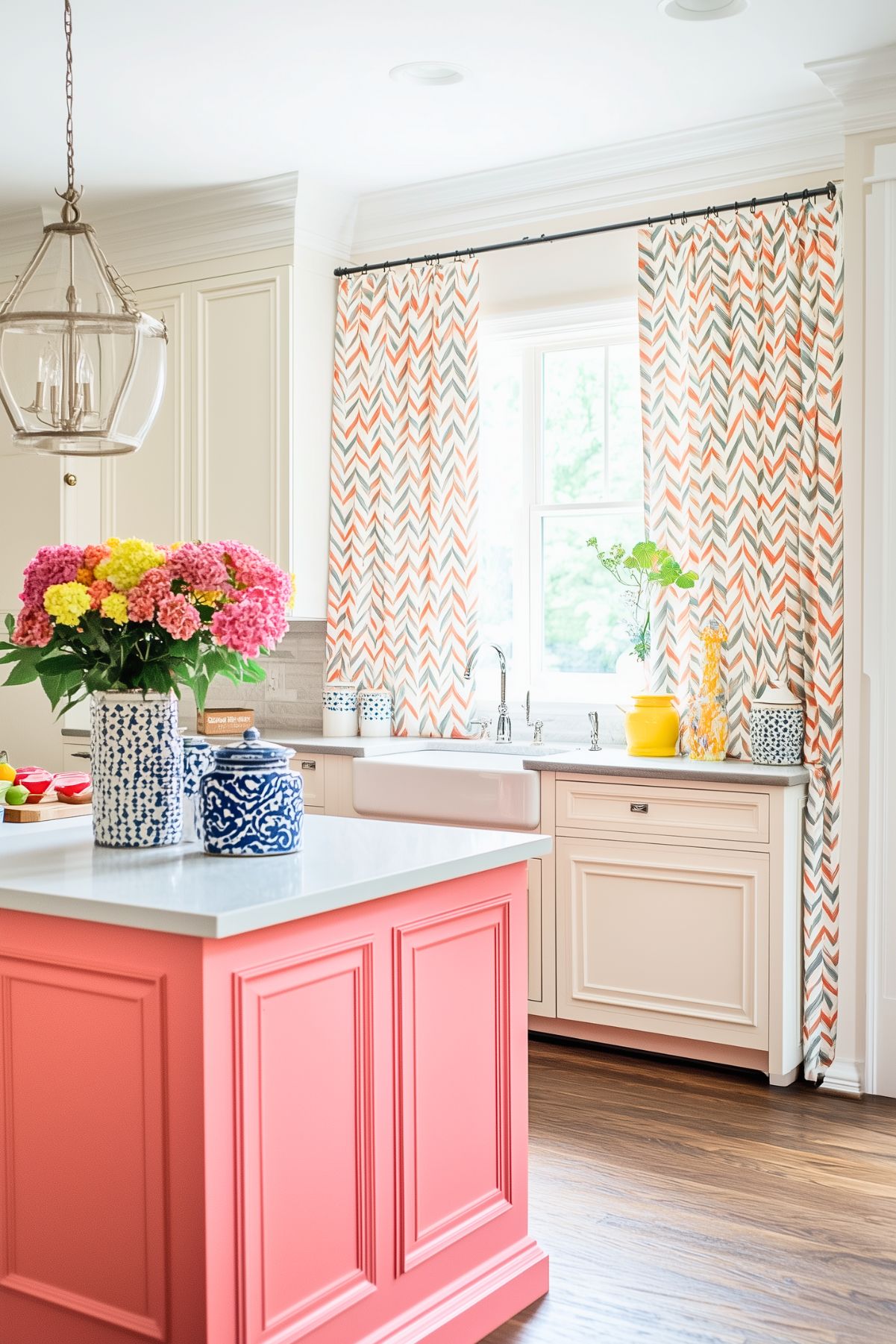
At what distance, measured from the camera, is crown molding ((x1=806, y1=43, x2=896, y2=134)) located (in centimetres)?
343

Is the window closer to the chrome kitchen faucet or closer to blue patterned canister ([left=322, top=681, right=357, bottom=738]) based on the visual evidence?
the chrome kitchen faucet

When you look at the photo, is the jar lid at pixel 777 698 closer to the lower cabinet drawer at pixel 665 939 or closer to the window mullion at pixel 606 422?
the lower cabinet drawer at pixel 665 939

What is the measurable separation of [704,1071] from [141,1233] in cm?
229

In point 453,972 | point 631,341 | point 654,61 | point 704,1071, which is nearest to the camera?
point 453,972

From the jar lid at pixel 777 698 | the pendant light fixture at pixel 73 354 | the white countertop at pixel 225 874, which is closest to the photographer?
the white countertop at pixel 225 874

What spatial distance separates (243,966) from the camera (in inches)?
73.4

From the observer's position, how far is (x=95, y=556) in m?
2.23

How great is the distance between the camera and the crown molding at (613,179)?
3.88 metres

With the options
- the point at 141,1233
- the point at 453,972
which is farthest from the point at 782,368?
the point at 141,1233

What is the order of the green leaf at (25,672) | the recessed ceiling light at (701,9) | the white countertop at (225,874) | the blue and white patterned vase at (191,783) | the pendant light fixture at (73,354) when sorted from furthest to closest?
the recessed ceiling light at (701,9)
the blue and white patterned vase at (191,783)
the green leaf at (25,672)
the pendant light fixture at (73,354)
the white countertop at (225,874)

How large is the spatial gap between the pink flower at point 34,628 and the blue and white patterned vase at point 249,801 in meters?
0.36

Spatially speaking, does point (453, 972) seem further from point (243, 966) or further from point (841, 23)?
point (841, 23)

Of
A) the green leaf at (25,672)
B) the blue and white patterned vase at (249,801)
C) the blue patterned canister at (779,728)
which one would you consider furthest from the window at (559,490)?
the green leaf at (25,672)

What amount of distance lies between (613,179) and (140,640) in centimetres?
275
